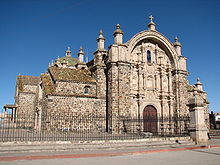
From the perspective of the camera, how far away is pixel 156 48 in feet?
87.4

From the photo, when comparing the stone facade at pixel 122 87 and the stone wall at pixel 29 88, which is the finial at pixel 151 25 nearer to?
the stone facade at pixel 122 87

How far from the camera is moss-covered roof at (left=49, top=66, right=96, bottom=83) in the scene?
23.2m

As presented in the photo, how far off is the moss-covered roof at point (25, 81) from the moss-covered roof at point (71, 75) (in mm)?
13522

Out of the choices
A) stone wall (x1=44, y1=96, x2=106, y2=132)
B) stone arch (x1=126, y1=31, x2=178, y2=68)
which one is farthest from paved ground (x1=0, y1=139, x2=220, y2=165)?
stone arch (x1=126, y1=31, x2=178, y2=68)

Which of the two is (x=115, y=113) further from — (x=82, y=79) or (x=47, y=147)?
(x=47, y=147)

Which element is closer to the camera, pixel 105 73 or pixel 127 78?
pixel 127 78

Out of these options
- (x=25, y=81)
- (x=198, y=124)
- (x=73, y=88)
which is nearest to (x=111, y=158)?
(x=198, y=124)

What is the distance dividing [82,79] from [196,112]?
42.3 ft

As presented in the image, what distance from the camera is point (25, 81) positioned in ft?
126

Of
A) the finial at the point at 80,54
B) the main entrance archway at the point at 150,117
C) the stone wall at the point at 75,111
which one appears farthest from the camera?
the finial at the point at 80,54

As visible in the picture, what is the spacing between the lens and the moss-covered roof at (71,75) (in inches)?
915

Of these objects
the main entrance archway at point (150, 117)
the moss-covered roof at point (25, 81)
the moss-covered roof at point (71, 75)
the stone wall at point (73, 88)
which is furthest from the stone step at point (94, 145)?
the moss-covered roof at point (25, 81)

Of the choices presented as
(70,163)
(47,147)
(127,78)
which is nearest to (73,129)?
(127,78)

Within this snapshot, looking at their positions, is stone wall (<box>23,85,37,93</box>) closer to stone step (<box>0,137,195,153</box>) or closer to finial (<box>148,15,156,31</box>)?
finial (<box>148,15,156,31</box>)
